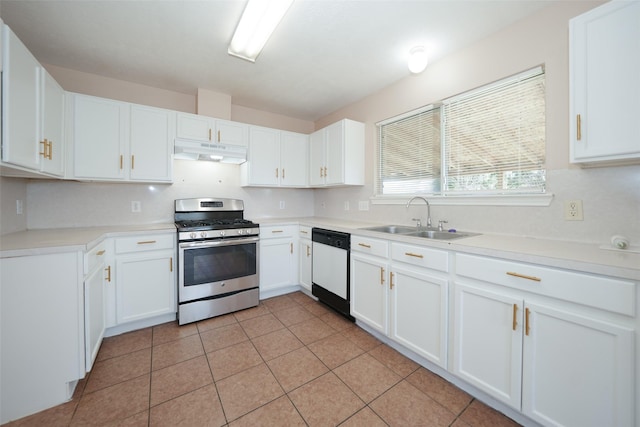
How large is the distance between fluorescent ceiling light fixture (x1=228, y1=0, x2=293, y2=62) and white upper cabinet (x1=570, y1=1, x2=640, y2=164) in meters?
1.65

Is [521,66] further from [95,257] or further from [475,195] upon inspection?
[95,257]

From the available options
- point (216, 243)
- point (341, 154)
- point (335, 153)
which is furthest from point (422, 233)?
point (216, 243)

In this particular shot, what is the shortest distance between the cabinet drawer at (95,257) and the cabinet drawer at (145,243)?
12 centimetres

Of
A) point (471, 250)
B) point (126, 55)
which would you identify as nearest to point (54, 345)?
point (126, 55)

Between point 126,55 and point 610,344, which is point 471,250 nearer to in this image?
point 610,344

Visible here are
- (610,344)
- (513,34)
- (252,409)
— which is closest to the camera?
(610,344)

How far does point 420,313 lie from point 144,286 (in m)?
2.38

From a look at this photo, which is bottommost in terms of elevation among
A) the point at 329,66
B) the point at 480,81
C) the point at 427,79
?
the point at 480,81

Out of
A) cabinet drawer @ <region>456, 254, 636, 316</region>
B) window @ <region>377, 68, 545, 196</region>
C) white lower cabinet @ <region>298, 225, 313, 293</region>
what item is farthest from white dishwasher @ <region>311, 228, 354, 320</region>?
cabinet drawer @ <region>456, 254, 636, 316</region>

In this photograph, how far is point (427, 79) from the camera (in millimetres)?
2367

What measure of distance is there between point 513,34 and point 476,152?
85cm

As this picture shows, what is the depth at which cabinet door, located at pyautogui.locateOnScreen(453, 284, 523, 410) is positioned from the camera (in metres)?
1.29

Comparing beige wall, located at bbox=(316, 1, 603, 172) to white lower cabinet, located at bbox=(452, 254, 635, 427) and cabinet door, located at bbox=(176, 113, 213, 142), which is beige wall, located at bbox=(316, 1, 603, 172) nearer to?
white lower cabinet, located at bbox=(452, 254, 635, 427)

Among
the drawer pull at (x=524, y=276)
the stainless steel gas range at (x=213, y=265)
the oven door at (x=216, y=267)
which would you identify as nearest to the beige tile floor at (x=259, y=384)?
the stainless steel gas range at (x=213, y=265)
